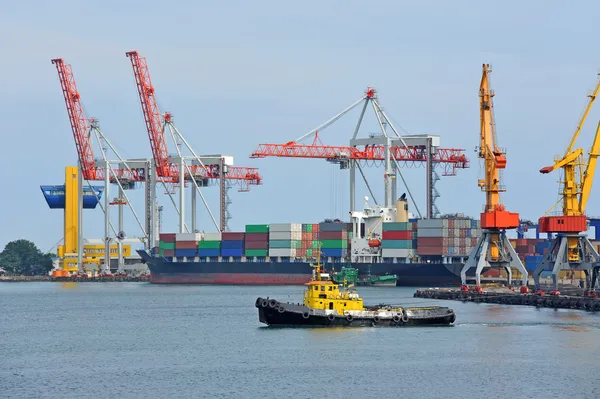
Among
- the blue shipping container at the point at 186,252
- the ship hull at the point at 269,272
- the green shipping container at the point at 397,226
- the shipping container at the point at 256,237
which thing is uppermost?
the green shipping container at the point at 397,226

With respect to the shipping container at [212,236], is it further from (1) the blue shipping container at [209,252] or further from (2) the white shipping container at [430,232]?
(2) the white shipping container at [430,232]

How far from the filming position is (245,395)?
44.3m

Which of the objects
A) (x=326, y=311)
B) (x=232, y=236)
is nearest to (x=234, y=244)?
(x=232, y=236)

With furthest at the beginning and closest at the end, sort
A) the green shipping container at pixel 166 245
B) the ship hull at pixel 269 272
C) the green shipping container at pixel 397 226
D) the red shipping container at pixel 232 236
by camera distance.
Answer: the green shipping container at pixel 166 245, the red shipping container at pixel 232 236, the green shipping container at pixel 397 226, the ship hull at pixel 269 272

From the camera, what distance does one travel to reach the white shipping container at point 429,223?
117500mm

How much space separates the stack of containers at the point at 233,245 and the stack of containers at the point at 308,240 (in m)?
7.08

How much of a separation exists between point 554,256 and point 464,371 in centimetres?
4354

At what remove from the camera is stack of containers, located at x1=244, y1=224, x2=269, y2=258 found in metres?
134

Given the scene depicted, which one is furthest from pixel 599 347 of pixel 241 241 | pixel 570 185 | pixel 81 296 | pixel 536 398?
pixel 241 241

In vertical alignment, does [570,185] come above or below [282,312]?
above

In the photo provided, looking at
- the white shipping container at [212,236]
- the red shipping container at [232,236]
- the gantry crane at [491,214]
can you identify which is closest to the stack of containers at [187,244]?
the white shipping container at [212,236]

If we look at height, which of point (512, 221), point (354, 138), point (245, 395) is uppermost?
point (354, 138)

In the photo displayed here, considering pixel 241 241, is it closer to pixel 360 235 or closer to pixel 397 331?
pixel 360 235

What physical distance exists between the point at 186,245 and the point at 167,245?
131 inches
